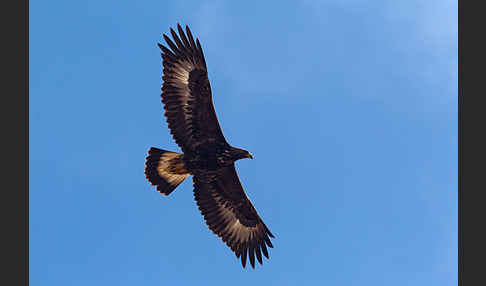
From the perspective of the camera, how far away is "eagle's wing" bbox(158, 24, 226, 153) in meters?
11.2

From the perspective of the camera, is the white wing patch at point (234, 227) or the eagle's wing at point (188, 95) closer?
the eagle's wing at point (188, 95)

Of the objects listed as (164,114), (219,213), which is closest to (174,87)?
(164,114)

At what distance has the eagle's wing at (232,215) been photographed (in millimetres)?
12125

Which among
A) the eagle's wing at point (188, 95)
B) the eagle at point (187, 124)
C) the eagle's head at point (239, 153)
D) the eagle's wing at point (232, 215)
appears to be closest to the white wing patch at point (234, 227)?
the eagle's wing at point (232, 215)

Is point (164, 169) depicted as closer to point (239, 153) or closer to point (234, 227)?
point (239, 153)

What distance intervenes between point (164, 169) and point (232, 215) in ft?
6.38

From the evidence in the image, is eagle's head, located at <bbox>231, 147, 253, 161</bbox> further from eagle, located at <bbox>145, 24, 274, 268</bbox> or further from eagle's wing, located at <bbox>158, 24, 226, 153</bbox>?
eagle's wing, located at <bbox>158, 24, 226, 153</bbox>

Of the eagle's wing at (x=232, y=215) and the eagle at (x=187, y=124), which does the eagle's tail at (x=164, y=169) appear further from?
the eagle's wing at (x=232, y=215)

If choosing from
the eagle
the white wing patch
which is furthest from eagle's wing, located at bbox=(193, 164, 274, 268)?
the eagle

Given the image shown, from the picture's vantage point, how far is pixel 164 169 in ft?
37.6

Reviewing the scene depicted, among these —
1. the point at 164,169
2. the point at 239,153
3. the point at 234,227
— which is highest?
the point at 239,153

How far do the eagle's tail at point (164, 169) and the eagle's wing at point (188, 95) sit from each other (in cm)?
31

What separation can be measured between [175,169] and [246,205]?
1858 mm

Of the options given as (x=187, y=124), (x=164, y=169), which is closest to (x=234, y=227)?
(x=164, y=169)
